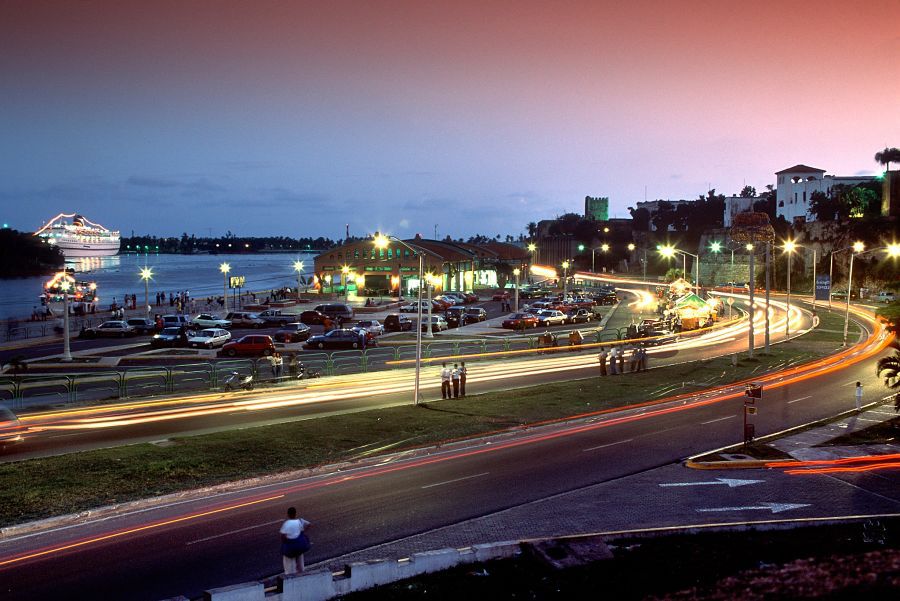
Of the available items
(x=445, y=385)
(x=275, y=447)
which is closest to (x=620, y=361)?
(x=445, y=385)

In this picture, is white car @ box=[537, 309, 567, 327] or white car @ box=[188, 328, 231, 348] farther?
white car @ box=[537, 309, 567, 327]

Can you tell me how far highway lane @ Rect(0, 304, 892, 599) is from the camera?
526 inches

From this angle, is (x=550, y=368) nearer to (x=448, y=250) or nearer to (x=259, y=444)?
(x=259, y=444)

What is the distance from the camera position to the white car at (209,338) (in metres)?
49.8

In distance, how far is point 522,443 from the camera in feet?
78.9

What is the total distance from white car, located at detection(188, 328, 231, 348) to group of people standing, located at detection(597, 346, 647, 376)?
2612cm

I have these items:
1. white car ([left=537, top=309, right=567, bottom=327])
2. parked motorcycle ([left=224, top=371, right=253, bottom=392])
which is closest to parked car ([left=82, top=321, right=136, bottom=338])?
parked motorcycle ([left=224, top=371, right=253, bottom=392])

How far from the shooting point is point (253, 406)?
98.6ft

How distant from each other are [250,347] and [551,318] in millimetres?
27910

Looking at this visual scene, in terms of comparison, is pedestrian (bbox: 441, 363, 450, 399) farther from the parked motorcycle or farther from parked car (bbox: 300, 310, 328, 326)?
parked car (bbox: 300, 310, 328, 326)

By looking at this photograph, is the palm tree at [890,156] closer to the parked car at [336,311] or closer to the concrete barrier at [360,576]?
the parked car at [336,311]

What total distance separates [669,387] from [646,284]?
8682cm

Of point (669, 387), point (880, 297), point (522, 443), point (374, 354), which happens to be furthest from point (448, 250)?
point (522, 443)

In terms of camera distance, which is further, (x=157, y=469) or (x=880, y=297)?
(x=880, y=297)
